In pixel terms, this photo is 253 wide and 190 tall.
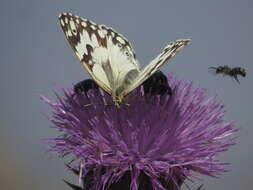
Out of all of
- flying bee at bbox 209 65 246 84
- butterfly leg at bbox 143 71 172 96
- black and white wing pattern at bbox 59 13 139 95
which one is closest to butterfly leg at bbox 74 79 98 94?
black and white wing pattern at bbox 59 13 139 95

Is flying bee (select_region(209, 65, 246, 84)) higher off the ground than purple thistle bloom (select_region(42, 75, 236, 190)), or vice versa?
flying bee (select_region(209, 65, 246, 84))

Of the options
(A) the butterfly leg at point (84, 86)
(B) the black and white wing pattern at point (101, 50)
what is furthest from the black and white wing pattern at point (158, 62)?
(A) the butterfly leg at point (84, 86)

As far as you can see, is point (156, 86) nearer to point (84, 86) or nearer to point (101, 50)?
point (101, 50)

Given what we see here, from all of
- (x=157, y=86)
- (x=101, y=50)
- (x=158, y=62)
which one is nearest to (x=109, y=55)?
(x=101, y=50)

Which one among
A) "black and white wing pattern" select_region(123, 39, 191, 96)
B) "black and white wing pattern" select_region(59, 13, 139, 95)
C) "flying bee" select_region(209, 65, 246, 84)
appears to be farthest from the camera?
"flying bee" select_region(209, 65, 246, 84)

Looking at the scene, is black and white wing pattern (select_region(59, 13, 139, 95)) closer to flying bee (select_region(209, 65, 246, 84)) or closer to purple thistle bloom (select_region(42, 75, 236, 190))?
purple thistle bloom (select_region(42, 75, 236, 190))

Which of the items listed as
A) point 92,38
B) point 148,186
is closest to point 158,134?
point 148,186

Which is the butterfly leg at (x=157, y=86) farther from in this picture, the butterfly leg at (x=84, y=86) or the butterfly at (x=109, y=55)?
the butterfly leg at (x=84, y=86)

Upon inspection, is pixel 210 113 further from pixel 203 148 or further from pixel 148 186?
pixel 148 186
